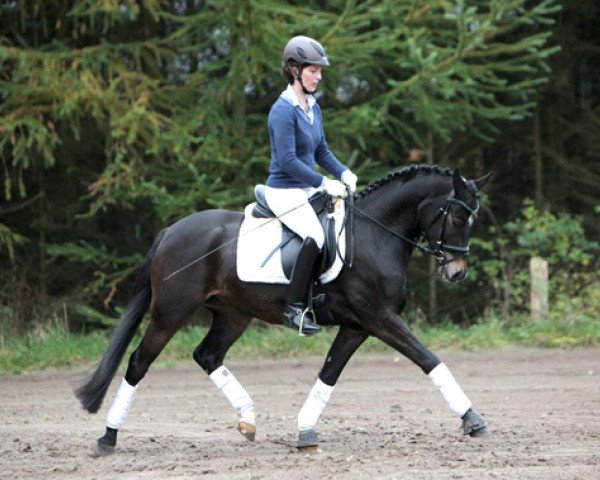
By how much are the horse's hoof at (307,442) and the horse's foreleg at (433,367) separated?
87 cm

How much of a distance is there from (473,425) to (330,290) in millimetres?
1395

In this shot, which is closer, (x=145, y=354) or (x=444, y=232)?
(x=444, y=232)

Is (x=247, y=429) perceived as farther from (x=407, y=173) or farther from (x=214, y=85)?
(x=214, y=85)

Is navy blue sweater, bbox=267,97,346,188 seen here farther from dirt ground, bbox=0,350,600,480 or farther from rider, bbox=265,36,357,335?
dirt ground, bbox=0,350,600,480

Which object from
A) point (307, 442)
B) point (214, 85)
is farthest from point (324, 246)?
point (214, 85)

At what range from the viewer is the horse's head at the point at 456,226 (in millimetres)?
8062

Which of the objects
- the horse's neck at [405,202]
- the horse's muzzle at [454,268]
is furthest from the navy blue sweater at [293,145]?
the horse's muzzle at [454,268]

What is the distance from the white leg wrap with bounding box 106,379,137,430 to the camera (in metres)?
8.37

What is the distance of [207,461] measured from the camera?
303 inches

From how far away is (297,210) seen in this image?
8.34 meters

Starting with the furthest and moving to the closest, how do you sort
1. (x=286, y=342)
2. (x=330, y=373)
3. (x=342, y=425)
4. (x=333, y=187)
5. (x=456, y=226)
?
(x=286, y=342) → (x=342, y=425) → (x=330, y=373) → (x=333, y=187) → (x=456, y=226)

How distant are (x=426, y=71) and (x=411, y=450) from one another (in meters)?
8.59

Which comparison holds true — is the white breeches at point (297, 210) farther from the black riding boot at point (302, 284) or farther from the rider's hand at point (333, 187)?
the rider's hand at point (333, 187)

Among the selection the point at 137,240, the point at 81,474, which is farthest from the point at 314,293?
the point at 137,240
